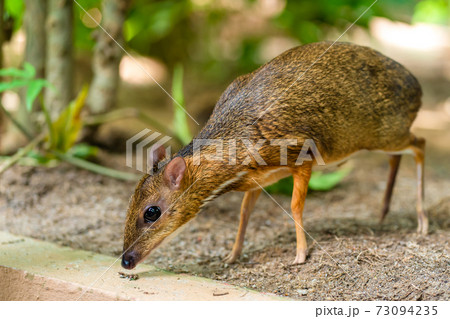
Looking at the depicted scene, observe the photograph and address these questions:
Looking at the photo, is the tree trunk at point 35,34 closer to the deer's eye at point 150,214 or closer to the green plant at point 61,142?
the green plant at point 61,142

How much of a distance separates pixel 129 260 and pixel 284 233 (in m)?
1.94

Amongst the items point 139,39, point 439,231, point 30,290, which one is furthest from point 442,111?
point 30,290

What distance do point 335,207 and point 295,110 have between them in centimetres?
231

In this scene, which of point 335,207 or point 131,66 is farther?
point 131,66

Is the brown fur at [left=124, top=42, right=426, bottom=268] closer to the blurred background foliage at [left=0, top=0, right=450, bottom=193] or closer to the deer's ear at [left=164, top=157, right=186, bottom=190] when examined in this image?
the deer's ear at [left=164, top=157, right=186, bottom=190]

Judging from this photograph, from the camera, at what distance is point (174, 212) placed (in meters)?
4.46

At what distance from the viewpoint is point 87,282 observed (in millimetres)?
4066

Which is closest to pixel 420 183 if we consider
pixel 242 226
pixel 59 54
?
pixel 242 226

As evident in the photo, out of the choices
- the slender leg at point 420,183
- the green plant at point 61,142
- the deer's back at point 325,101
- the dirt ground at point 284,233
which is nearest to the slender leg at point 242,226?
the dirt ground at point 284,233

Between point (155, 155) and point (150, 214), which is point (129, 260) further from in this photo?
point (155, 155)

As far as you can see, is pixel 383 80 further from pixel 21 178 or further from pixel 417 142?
pixel 21 178

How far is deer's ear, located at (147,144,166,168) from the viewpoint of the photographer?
458 cm

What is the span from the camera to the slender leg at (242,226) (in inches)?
196
